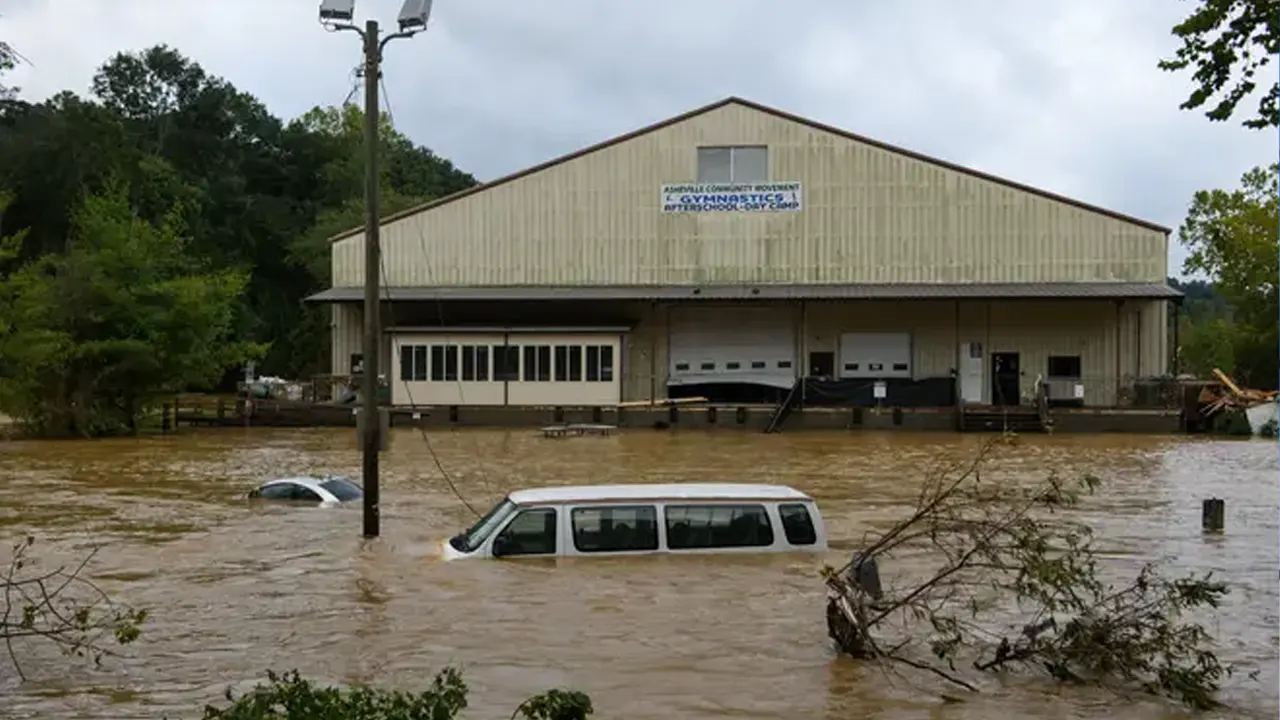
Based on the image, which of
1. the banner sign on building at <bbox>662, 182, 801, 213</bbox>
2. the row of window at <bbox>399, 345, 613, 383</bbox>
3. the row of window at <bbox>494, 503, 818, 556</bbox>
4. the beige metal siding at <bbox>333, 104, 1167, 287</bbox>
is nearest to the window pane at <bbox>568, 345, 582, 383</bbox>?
the row of window at <bbox>399, 345, 613, 383</bbox>

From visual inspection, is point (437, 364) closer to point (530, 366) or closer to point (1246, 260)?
point (530, 366)

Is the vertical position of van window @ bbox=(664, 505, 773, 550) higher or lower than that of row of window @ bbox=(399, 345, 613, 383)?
lower

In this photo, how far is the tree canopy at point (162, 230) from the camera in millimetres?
44938

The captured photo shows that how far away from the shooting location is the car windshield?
23.4 meters

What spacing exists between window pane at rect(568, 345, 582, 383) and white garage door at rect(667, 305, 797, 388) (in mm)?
3842

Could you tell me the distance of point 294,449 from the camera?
132 ft

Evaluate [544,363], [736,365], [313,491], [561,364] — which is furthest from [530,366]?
[313,491]

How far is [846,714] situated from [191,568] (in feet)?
35.0

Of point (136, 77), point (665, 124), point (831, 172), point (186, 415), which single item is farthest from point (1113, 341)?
point (136, 77)

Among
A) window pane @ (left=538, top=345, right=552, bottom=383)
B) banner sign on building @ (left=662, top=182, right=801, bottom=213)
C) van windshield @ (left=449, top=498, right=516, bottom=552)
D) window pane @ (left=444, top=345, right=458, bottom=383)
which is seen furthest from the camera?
banner sign on building @ (left=662, top=182, right=801, bottom=213)

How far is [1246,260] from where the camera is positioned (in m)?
61.7

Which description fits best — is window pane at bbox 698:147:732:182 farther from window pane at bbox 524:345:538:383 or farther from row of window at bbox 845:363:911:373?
window pane at bbox 524:345:538:383

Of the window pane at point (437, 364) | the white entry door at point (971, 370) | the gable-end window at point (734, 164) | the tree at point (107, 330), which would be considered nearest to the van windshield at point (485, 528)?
the tree at point (107, 330)

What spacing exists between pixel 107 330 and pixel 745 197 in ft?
80.4
